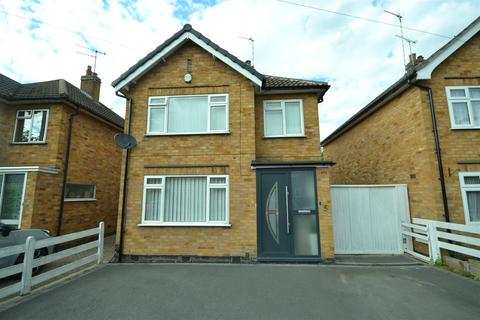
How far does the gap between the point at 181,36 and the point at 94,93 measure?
26.4 feet

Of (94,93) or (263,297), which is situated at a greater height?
(94,93)

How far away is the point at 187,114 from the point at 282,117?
3231 millimetres

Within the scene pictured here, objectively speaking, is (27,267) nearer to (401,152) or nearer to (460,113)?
(401,152)

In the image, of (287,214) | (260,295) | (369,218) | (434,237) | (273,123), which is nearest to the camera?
(260,295)

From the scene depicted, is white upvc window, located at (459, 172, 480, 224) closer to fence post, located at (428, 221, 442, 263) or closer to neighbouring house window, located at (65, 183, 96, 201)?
fence post, located at (428, 221, 442, 263)

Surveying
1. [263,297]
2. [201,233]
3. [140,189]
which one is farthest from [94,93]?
[263,297]

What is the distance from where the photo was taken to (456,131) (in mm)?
6941

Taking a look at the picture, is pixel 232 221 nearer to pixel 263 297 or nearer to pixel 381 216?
pixel 263 297

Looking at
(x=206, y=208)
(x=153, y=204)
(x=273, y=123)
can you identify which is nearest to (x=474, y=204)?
(x=273, y=123)

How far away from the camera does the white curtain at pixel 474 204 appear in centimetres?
659

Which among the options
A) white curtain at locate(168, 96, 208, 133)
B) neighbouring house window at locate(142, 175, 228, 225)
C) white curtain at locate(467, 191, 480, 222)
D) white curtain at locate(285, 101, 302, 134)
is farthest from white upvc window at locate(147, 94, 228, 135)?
white curtain at locate(467, 191, 480, 222)

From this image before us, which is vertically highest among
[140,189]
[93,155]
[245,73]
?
[245,73]

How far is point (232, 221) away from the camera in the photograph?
21.9ft

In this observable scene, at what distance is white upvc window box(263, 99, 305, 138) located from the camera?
7.70 metres
